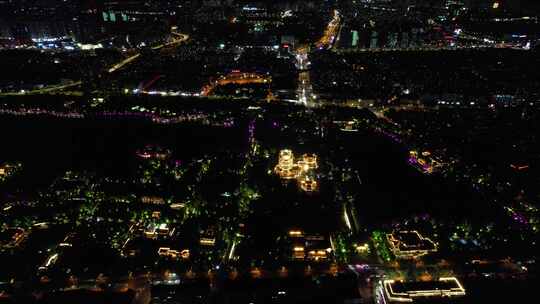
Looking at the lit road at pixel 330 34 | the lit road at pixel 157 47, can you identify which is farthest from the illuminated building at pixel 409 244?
the lit road at pixel 330 34

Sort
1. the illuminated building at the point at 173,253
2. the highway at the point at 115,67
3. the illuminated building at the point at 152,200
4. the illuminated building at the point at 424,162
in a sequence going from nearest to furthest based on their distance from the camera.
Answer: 1. the illuminated building at the point at 173,253
2. the illuminated building at the point at 152,200
3. the illuminated building at the point at 424,162
4. the highway at the point at 115,67

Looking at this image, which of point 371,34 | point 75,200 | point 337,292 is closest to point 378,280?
point 337,292

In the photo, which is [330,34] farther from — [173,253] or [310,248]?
[173,253]

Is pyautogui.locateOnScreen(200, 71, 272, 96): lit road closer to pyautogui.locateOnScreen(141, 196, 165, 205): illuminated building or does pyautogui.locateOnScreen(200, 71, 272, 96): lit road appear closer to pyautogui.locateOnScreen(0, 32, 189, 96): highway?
pyautogui.locateOnScreen(0, 32, 189, 96): highway

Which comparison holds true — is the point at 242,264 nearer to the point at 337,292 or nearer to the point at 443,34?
the point at 337,292

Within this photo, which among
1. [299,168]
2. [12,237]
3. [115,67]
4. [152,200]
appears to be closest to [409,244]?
[299,168]

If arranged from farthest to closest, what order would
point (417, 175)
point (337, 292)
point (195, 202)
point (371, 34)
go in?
point (371, 34) < point (417, 175) < point (195, 202) < point (337, 292)

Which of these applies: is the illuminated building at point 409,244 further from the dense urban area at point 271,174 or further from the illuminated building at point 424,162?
the illuminated building at point 424,162
